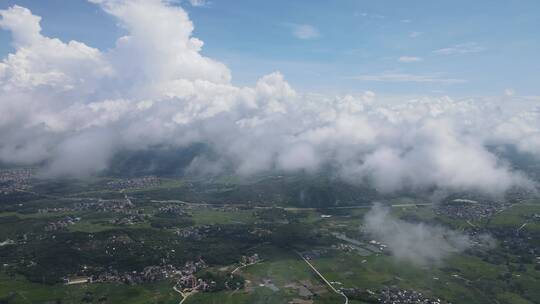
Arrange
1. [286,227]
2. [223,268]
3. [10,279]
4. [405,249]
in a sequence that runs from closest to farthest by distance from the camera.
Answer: [10,279], [223,268], [405,249], [286,227]

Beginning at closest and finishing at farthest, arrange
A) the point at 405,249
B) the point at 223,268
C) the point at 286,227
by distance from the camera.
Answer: the point at 223,268 → the point at 405,249 → the point at 286,227

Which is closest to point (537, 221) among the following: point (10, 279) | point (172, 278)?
point (172, 278)

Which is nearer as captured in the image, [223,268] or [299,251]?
[223,268]

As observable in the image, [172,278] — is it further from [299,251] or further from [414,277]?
[414,277]

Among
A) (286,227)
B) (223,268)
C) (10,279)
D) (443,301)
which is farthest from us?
(286,227)

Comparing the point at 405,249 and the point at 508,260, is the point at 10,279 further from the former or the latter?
the point at 508,260

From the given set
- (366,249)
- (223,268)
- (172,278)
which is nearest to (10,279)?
(172,278)
